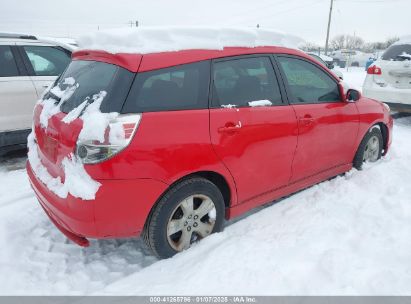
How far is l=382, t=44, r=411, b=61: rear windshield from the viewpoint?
23.0 feet

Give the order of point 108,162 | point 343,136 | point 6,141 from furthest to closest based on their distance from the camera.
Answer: point 6,141
point 343,136
point 108,162

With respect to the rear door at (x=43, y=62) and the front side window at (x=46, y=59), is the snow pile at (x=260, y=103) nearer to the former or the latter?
the rear door at (x=43, y=62)

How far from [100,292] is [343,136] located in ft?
9.84

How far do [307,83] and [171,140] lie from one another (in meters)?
1.90

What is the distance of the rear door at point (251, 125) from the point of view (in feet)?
9.57

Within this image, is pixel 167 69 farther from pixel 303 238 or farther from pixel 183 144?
pixel 303 238

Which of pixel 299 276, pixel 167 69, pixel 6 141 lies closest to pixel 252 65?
pixel 167 69

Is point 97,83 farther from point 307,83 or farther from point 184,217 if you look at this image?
point 307,83

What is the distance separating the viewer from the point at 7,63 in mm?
4965

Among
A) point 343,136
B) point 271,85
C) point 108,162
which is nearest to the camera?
point 108,162

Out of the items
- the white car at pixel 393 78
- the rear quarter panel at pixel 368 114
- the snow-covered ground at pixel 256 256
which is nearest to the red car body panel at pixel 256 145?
the snow-covered ground at pixel 256 256

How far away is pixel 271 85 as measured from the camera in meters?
3.37

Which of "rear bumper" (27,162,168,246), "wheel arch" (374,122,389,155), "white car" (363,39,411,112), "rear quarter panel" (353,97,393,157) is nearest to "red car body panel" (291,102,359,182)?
"rear quarter panel" (353,97,393,157)

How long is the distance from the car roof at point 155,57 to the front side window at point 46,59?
2.33 metres
